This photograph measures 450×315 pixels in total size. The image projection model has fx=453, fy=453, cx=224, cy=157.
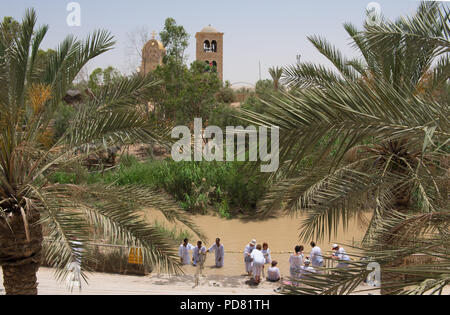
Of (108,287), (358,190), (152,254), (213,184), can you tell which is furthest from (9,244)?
(213,184)

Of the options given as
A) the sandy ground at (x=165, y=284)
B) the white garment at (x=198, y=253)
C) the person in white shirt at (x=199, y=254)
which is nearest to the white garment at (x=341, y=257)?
the sandy ground at (x=165, y=284)

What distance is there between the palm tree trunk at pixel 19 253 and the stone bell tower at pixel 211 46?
40.0m

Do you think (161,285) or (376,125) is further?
(161,285)

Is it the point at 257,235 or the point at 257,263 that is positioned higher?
the point at 257,263

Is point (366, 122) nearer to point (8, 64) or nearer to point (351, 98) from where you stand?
point (351, 98)

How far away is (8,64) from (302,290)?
5.14m

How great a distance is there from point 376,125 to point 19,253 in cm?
477

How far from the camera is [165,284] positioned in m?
9.92

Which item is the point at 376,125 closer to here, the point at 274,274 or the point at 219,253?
the point at 274,274

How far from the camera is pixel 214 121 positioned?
2383 centimetres

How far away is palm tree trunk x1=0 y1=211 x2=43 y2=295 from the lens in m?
5.69

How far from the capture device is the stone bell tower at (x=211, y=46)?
45.1 meters

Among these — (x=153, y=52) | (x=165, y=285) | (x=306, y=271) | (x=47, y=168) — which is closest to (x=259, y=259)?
(x=165, y=285)
